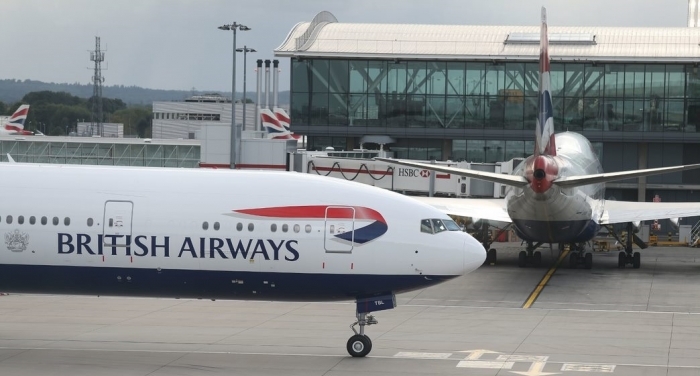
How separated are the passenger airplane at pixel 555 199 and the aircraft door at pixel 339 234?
49.8 feet

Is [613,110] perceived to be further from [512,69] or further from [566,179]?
[566,179]

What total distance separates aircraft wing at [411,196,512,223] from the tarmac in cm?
643

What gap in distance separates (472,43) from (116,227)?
51.3 m

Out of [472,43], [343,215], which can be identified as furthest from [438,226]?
[472,43]

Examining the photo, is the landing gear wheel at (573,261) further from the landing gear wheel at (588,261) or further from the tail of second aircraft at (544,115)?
the tail of second aircraft at (544,115)

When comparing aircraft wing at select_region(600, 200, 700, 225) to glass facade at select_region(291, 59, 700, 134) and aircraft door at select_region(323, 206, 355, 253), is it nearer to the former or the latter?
glass facade at select_region(291, 59, 700, 134)

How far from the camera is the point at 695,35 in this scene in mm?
73812

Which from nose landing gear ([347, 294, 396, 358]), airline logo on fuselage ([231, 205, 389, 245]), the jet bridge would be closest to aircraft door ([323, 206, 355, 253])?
airline logo on fuselage ([231, 205, 389, 245])

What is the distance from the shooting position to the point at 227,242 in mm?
25453

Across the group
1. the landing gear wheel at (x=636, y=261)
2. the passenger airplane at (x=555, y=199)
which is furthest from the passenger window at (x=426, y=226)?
the landing gear wheel at (x=636, y=261)

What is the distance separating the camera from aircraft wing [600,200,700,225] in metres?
50.2

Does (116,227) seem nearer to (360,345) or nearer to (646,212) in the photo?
(360,345)

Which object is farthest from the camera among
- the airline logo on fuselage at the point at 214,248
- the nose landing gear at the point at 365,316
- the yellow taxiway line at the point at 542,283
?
the yellow taxiway line at the point at 542,283

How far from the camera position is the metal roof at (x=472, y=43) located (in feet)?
235
